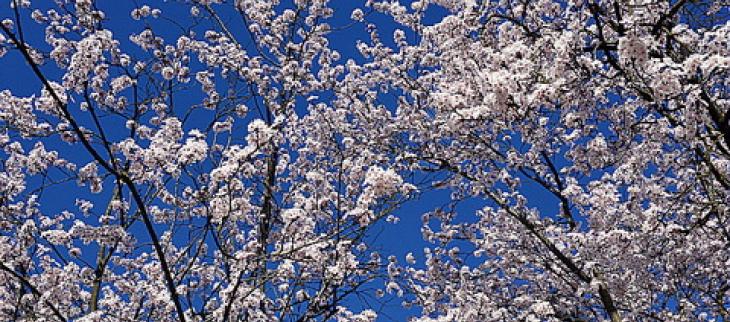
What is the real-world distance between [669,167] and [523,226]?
2709 millimetres

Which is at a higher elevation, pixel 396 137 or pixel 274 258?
pixel 396 137

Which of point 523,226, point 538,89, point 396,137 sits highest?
point 396,137

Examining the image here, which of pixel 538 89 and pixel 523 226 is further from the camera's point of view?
pixel 523 226

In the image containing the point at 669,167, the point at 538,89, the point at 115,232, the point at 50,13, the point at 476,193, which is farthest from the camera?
the point at 476,193

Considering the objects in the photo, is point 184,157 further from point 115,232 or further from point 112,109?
point 112,109

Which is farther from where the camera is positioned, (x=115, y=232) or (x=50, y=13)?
(x=50, y=13)

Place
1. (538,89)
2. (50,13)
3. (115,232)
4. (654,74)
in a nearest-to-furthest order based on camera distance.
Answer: (654,74)
(538,89)
(115,232)
(50,13)

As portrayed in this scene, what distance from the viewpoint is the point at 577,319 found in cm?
1005

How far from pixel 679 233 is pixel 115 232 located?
6225 millimetres

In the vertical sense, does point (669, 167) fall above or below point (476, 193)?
below

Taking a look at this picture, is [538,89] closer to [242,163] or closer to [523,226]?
[242,163]

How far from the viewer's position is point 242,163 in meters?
5.55

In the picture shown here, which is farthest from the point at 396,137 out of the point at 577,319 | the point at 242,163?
the point at 242,163

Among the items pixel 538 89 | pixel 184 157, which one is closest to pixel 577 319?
pixel 538 89
